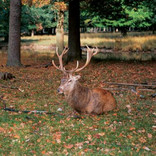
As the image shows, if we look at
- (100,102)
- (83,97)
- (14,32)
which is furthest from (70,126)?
(14,32)

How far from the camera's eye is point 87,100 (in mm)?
7688

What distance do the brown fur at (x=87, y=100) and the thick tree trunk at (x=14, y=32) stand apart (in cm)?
911

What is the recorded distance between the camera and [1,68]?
15570 millimetres

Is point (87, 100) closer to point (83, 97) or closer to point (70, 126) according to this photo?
point (83, 97)

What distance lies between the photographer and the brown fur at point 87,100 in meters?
7.57

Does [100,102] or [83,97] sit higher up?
[83,97]

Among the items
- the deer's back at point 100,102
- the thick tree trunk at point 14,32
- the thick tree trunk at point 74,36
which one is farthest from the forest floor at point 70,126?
the thick tree trunk at point 74,36

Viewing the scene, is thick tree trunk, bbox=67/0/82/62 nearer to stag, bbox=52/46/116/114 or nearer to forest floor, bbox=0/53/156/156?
forest floor, bbox=0/53/156/156

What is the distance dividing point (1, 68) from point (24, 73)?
187cm

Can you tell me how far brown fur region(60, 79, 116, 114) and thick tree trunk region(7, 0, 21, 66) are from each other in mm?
9107

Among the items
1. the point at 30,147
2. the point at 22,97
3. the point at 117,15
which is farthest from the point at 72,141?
the point at 117,15

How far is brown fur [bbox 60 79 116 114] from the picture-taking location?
7.57 metres

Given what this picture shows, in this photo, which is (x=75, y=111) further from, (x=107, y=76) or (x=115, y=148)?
(x=107, y=76)

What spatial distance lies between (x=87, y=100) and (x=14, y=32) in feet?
31.0
